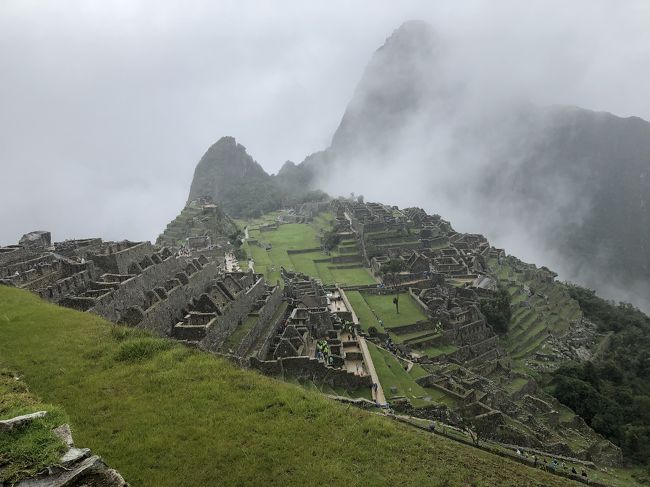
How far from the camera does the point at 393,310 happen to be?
36.6m

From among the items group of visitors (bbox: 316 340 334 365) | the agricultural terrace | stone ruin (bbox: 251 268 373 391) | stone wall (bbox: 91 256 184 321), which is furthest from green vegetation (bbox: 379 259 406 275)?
stone wall (bbox: 91 256 184 321)

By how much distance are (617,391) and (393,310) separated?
1623 cm

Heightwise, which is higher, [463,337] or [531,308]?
[531,308]

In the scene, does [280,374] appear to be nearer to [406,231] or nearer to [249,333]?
[249,333]

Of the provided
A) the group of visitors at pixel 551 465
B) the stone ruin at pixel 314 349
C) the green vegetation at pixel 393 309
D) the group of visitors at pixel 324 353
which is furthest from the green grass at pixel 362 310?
the group of visitors at pixel 551 465

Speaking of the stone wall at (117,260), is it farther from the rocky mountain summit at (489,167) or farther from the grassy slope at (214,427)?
the rocky mountain summit at (489,167)

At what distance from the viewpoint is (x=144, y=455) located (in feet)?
25.2

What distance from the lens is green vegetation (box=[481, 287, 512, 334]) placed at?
37750 mm

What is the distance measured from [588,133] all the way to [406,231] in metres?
111

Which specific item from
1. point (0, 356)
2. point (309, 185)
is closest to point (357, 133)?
point (309, 185)

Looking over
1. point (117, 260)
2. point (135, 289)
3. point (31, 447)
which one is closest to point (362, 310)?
point (117, 260)

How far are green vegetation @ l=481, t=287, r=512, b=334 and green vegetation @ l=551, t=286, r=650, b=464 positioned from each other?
18.1 feet

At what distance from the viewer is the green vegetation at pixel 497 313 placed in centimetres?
3775

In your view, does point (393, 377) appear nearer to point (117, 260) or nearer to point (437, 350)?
point (437, 350)
